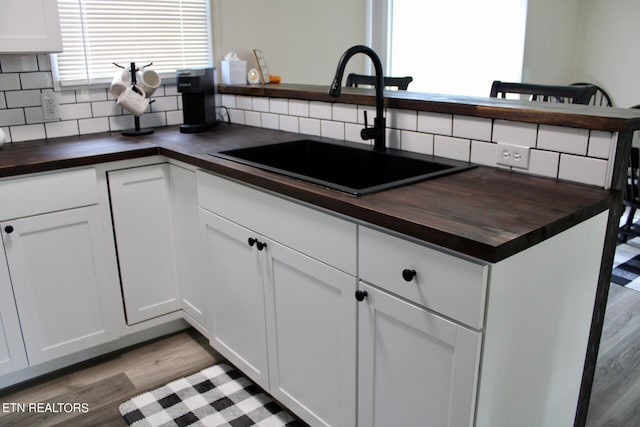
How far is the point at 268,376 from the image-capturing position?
1.92m

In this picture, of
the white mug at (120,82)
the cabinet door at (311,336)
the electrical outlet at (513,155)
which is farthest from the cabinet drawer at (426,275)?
the white mug at (120,82)

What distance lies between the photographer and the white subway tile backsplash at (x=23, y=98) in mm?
2328

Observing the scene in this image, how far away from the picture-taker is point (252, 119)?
2.68 metres

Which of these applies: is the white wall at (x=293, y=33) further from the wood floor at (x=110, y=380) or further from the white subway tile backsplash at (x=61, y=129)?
the wood floor at (x=110, y=380)

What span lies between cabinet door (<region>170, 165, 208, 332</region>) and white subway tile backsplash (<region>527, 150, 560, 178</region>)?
1.26m

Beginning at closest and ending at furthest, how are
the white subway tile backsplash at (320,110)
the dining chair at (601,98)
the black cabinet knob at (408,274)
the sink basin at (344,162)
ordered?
the black cabinet knob at (408,274) → the sink basin at (344,162) → the white subway tile backsplash at (320,110) → the dining chair at (601,98)

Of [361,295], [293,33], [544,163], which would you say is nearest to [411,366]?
[361,295]

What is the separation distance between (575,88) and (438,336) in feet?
4.50

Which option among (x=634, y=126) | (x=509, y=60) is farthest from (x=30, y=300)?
(x=509, y=60)

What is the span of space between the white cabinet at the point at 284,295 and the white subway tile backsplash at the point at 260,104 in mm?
680

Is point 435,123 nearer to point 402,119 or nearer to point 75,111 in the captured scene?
point 402,119

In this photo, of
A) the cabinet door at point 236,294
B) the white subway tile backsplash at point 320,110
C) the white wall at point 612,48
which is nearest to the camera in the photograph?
the cabinet door at point 236,294

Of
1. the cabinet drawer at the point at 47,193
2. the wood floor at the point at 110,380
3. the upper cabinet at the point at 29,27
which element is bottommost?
the wood floor at the point at 110,380

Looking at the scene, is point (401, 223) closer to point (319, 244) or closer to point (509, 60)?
point (319, 244)
